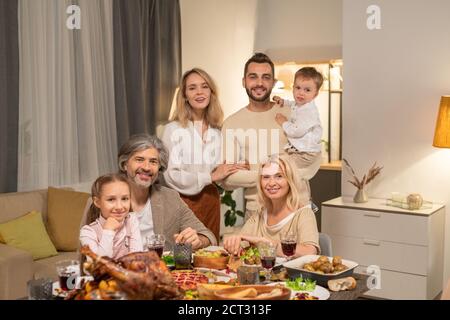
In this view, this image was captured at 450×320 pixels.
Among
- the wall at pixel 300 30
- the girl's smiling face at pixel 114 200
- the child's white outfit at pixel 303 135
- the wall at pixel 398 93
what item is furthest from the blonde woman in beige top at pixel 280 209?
the wall at pixel 300 30

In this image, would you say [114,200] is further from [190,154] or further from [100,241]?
[190,154]

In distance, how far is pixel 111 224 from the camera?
2373 millimetres

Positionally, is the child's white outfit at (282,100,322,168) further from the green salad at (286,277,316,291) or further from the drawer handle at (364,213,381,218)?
the green salad at (286,277,316,291)

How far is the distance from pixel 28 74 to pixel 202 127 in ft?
4.61

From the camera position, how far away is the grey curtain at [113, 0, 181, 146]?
4688 millimetres

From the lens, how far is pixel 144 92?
482 centimetres

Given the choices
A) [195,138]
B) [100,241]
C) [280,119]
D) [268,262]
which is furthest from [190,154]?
[268,262]

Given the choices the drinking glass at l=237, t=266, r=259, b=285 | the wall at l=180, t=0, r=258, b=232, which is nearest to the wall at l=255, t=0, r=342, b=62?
the wall at l=180, t=0, r=258, b=232

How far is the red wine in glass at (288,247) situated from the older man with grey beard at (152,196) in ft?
1.45

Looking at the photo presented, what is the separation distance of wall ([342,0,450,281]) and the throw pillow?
2.22 metres

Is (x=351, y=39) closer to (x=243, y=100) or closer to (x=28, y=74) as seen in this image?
(x=243, y=100)

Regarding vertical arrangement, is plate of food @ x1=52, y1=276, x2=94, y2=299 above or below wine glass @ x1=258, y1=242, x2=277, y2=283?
below

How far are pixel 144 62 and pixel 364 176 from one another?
75.1 inches

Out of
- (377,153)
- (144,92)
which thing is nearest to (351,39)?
(377,153)
